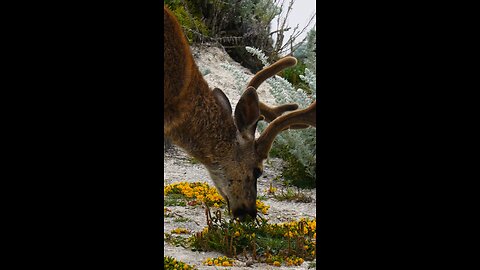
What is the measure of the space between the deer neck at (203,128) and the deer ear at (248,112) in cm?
3

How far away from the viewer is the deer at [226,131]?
2.36 meters

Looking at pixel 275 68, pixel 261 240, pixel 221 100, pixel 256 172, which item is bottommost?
pixel 261 240

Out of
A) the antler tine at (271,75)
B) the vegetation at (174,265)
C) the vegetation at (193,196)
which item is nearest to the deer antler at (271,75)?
the antler tine at (271,75)

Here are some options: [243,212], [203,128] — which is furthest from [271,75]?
[243,212]

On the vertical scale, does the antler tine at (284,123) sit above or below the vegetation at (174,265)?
above

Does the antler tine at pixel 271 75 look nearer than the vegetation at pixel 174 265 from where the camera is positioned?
No

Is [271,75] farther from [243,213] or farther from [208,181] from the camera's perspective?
[208,181]

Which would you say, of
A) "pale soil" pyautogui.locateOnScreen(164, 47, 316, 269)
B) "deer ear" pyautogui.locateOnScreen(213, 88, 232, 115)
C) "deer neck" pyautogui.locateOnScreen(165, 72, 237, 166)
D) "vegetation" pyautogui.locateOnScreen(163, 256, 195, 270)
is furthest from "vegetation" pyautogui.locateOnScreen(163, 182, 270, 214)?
"vegetation" pyautogui.locateOnScreen(163, 256, 195, 270)

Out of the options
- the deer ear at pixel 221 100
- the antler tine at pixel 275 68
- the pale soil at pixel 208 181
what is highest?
the antler tine at pixel 275 68

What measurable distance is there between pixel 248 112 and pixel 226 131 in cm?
11

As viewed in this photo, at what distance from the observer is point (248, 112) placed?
247 cm

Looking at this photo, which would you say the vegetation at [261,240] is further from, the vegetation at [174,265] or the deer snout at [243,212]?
the vegetation at [174,265]
